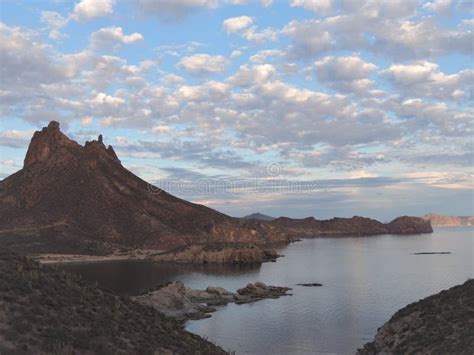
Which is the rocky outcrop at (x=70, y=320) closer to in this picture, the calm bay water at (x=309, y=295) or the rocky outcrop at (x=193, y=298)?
the calm bay water at (x=309, y=295)

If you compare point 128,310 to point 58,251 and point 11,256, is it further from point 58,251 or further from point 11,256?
point 58,251

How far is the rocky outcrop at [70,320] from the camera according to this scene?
64.9 ft

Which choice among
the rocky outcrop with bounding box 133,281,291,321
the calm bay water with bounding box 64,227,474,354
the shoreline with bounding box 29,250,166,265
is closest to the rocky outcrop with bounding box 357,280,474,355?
the calm bay water with bounding box 64,227,474,354

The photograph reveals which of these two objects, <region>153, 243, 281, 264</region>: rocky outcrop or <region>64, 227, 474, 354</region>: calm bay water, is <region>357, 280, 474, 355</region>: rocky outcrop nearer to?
<region>64, 227, 474, 354</region>: calm bay water

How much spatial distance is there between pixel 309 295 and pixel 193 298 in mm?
21166

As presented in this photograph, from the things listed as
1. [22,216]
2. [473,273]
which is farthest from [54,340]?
[22,216]

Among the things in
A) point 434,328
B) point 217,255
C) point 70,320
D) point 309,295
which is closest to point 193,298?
point 309,295

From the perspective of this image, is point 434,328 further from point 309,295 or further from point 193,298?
point 309,295

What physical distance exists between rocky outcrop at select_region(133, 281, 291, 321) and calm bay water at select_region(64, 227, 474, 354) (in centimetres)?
278

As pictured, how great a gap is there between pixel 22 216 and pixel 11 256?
180331 mm

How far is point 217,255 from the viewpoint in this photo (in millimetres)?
157500

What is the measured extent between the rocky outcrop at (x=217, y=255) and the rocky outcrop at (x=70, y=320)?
413 ft

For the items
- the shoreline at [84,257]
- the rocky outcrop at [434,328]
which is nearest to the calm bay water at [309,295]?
the rocky outcrop at [434,328]

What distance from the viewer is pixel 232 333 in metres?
55.3
